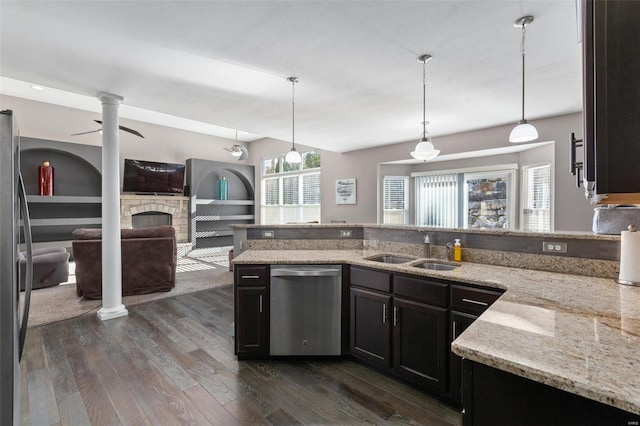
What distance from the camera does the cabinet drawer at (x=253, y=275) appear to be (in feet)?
8.75

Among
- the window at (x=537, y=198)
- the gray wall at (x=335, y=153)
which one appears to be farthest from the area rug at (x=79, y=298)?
the window at (x=537, y=198)

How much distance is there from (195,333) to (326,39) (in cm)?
310

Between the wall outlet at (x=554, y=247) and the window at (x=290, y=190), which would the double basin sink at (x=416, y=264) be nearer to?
the wall outlet at (x=554, y=247)

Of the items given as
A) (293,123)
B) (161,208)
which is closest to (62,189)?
(161,208)

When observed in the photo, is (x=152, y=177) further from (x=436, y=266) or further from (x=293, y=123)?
(x=436, y=266)

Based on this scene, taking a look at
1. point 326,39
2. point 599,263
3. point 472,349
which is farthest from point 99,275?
point 599,263

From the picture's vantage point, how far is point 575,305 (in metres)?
1.49

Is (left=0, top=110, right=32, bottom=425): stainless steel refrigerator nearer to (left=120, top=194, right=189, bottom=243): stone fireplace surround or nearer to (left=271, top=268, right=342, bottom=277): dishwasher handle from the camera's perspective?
(left=271, top=268, right=342, bottom=277): dishwasher handle

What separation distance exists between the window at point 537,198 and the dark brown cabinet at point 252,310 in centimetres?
419

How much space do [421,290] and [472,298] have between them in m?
0.34

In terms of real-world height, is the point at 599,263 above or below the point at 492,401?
above

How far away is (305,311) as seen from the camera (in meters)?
2.65

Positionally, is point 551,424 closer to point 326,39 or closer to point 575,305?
point 575,305

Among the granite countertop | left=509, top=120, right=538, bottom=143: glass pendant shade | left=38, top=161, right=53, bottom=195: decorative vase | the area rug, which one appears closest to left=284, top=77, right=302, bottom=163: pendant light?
left=509, top=120, right=538, bottom=143: glass pendant shade
